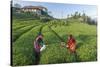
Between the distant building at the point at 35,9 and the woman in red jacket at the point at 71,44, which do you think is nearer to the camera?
the distant building at the point at 35,9

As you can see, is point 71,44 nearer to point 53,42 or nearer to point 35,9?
point 53,42

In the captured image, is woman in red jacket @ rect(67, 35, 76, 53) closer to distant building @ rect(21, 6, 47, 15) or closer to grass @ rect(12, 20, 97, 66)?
grass @ rect(12, 20, 97, 66)

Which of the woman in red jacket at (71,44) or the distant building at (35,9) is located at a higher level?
the distant building at (35,9)

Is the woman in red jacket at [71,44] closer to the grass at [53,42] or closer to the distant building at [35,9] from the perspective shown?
the grass at [53,42]

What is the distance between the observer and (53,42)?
6.72 ft

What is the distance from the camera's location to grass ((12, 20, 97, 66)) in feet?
6.33

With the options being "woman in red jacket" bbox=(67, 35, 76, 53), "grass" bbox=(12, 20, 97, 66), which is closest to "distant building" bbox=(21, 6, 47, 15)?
"grass" bbox=(12, 20, 97, 66)

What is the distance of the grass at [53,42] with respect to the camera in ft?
6.33

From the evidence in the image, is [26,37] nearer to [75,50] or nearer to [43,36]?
[43,36]

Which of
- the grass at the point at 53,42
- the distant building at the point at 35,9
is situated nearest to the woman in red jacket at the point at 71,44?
the grass at the point at 53,42

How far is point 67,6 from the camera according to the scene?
212 centimetres

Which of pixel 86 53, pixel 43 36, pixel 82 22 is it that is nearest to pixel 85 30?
pixel 82 22

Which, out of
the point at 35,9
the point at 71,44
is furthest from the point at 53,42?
the point at 35,9

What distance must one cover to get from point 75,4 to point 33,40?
591 mm
